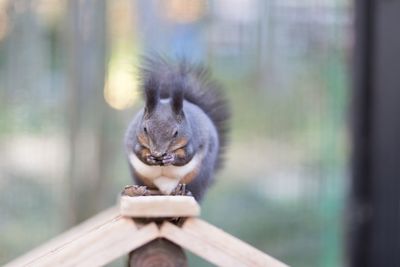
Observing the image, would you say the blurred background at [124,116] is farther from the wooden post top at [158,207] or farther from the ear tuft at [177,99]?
the wooden post top at [158,207]

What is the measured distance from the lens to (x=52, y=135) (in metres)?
2.77

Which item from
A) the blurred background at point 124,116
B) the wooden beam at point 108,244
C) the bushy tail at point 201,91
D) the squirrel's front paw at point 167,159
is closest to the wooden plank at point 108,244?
the wooden beam at point 108,244

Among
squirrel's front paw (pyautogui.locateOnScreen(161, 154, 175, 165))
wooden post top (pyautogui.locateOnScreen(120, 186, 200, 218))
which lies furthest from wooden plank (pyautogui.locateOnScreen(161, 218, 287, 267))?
squirrel's front paw (pyautogui.locateOnScreen(161, 154, 175, 165))

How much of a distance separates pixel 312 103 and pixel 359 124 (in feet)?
2.13

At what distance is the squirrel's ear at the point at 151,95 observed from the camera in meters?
1.24

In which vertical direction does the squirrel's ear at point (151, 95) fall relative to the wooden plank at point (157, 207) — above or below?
above

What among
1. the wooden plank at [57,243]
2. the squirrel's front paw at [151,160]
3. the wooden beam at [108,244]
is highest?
the squirrel's front paw at [151,160]

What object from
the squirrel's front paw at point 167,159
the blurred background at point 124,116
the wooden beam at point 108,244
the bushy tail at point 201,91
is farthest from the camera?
the blurred background at point 124,116

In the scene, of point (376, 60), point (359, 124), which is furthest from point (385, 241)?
point (376, 60)

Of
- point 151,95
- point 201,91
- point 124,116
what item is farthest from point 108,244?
point 124,116

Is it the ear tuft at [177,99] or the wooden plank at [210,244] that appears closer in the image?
the wooden plank at [210,244]

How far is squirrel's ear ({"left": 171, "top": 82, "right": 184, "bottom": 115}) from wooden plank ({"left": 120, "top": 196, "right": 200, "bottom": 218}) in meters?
0.20

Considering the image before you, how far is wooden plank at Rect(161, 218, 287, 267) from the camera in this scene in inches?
42.1

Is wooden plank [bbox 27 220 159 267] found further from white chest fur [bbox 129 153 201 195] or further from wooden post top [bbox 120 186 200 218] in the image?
white chest fur [bbox 129 153 201 195]
